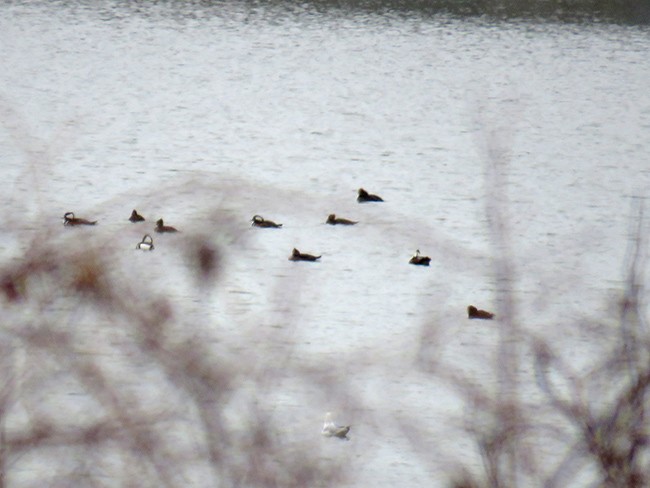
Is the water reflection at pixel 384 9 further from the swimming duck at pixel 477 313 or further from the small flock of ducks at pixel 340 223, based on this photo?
the swimming duck at pixel 477 313

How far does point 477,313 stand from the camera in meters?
5.79

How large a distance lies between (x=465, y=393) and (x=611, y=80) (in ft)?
50.9

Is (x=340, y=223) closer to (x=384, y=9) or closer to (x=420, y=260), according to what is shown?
(x=420, y=260)

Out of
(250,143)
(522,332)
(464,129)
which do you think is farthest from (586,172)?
(522,332)

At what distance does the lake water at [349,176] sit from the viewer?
4.00 ft

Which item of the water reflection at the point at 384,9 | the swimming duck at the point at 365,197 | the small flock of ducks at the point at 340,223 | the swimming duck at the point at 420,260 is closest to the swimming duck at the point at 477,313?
the small flock of ducks at the point at 340,223

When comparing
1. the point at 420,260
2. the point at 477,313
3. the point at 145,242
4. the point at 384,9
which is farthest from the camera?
the point at 384,9

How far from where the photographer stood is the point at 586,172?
1055 centimetres

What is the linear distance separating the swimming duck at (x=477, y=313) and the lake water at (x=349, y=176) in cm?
20

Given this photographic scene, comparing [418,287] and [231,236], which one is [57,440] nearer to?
[231,236]

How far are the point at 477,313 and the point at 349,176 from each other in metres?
4.55

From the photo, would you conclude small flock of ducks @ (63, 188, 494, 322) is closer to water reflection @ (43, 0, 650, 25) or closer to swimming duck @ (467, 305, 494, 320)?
swimming duck @ (467, 305, 494, 320)

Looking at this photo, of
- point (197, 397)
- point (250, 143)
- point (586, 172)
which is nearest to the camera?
point (197, 397)

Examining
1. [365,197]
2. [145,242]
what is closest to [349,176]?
[365,197]
